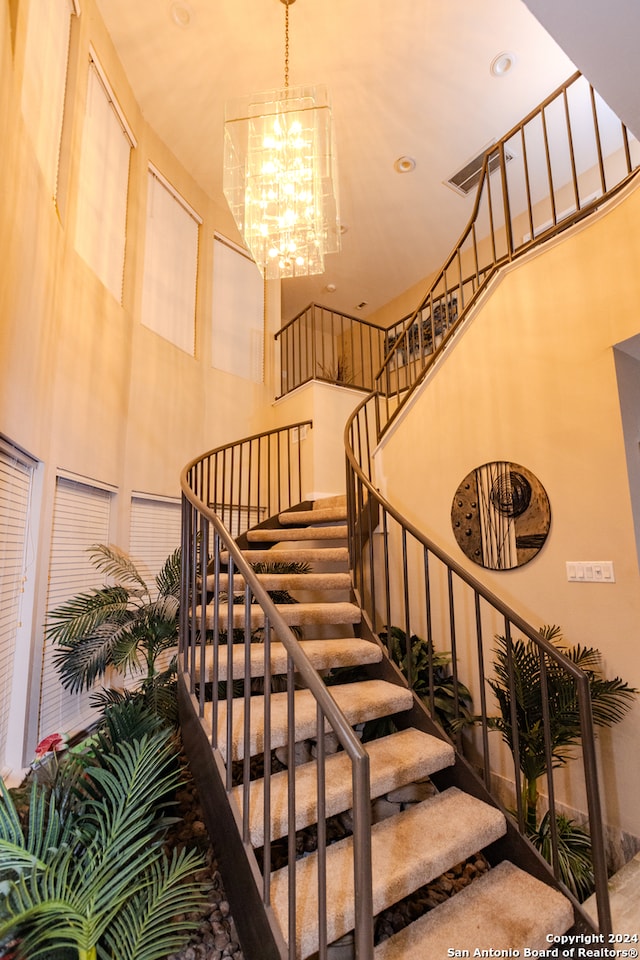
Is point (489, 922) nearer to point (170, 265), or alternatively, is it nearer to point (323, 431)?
point (323, 431)

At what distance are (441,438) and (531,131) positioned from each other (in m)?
3.57

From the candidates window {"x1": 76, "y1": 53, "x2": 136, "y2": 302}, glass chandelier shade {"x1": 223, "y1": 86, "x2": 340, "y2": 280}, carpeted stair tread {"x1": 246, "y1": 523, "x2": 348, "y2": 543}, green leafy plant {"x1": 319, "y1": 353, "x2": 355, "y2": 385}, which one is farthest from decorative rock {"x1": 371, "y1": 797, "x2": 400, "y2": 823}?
green leafy plant {"x1": 319, "y1": 353, "x2": 355, "y2": 385}

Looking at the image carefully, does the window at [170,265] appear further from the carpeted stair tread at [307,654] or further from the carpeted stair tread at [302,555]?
the carpeted stair tread at [307,654]

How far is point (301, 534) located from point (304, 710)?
5.03 ft

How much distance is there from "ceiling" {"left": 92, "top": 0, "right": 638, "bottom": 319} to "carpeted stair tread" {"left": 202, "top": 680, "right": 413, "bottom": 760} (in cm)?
445

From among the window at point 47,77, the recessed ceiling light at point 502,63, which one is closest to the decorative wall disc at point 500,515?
the window at point 47,77

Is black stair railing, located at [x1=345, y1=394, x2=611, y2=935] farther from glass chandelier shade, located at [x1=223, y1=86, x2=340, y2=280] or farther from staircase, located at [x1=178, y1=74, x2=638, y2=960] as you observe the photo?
glass chandelier shade, located at [x1=223, y1=86, x2=340, y2=280]

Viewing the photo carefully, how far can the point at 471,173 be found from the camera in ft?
16.4

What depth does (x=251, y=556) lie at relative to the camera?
3295 mm

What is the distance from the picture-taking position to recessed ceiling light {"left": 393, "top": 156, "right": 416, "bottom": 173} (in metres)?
4.85

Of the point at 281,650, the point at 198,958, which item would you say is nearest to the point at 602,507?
the point at 281,650

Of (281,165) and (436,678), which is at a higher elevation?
(281,165)

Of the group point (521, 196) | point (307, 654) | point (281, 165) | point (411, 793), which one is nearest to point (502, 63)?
point (521, 196)

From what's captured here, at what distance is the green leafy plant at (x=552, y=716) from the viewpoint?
1.94 metres
